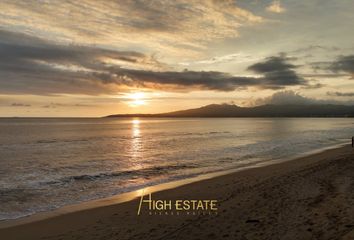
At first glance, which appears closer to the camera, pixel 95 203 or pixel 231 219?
pixel 231 219

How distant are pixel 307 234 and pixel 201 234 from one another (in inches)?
121

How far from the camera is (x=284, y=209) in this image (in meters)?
11.8

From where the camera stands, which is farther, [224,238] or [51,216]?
[51,216]

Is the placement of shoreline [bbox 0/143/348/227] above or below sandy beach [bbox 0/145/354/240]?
below

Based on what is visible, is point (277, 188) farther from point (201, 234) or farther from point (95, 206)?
point (95, 206)

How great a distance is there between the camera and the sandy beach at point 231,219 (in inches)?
375

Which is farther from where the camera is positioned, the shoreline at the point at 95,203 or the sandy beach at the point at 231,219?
the shoreline at the point at 95,203

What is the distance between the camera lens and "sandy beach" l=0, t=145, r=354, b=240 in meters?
9.53

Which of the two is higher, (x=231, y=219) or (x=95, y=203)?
(x=231, y=219)

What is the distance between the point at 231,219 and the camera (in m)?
10.9

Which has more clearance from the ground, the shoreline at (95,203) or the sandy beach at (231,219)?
the sandy beach at (231,219)

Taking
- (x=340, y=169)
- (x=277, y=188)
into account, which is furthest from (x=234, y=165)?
(x=277, y=188)

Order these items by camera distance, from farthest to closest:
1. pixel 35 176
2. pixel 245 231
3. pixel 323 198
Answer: pixel 35 176 < pixel 323 198 < pixel 245 231

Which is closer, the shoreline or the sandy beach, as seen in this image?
the sandy beach
